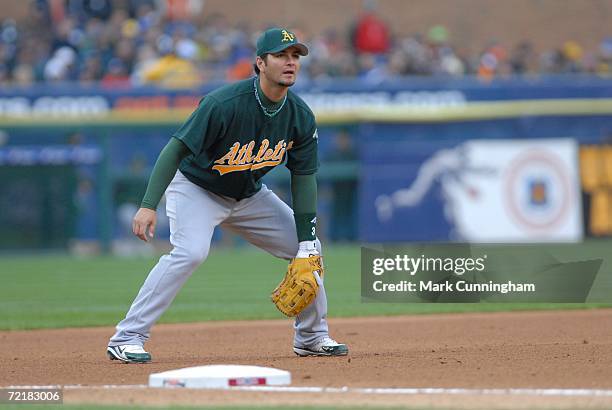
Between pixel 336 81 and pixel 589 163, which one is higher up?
pixel 336 81

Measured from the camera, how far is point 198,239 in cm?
612

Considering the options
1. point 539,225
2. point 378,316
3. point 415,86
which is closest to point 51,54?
point 415,86

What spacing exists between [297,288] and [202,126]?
1.04m

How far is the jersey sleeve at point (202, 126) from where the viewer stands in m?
5.89

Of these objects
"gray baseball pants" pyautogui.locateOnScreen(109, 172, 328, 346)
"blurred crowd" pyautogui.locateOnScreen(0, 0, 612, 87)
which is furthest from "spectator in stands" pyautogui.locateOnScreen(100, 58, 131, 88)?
"gray baseball pants" pyautogui.locateOnScreen(109, 172, 328, 346)

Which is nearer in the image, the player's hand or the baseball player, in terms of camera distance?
the player's hand

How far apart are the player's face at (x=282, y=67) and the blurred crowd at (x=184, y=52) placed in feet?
39.9

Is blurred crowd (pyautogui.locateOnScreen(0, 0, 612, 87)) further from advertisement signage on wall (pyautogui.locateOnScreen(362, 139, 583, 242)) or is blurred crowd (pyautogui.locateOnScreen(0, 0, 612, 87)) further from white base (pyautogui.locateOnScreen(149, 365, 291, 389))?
white base (pyautogui.locateOnScreen(149, 365, 291, 389))

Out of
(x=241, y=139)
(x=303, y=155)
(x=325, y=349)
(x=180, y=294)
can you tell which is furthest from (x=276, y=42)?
(x=180, y=294)

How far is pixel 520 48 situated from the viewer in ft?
67.7

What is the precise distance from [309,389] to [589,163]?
1393 cm

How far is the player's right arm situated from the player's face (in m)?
0.60

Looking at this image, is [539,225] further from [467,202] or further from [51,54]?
[51,54]

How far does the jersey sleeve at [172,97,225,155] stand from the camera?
19.3 ft
